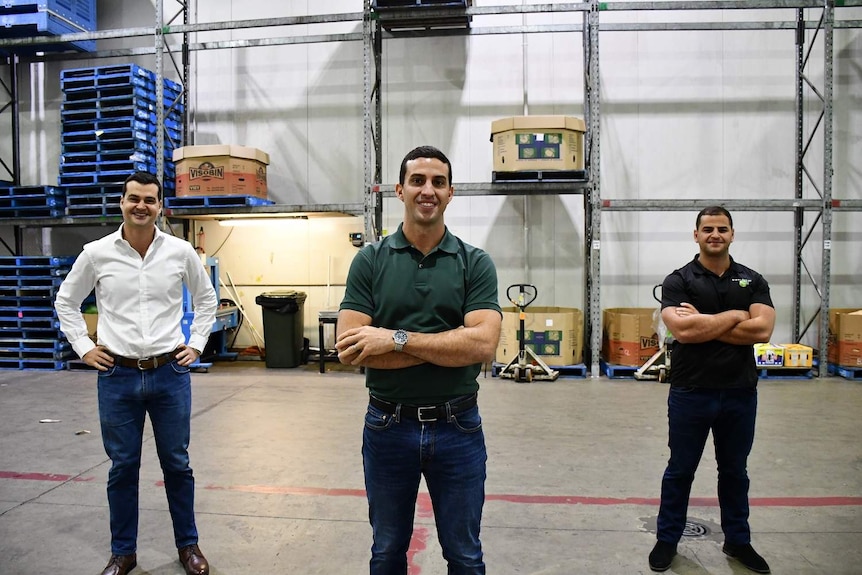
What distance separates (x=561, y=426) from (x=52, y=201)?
27.6ft

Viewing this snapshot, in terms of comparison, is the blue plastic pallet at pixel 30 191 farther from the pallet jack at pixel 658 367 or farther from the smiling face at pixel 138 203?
the pallet jack at pixel 658 367

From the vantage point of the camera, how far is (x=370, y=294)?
226 cm

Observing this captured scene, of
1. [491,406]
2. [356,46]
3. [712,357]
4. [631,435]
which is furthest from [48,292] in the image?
[712,357]

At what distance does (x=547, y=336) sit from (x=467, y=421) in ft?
21.1

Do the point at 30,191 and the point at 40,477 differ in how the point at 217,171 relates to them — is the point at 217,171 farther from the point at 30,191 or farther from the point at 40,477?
the point at 40,477

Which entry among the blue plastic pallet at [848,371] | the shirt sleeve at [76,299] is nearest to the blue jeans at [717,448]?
the shirt sleeve at [76,299]

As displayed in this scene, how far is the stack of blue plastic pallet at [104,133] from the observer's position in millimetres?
9031

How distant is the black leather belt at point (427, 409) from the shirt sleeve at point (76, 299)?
72.0 inches

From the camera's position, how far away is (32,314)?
946cm

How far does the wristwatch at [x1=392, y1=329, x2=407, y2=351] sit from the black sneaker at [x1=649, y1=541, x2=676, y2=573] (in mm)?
2149

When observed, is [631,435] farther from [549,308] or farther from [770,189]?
[770,189]

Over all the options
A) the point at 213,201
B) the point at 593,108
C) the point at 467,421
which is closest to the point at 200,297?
the point at 467,421

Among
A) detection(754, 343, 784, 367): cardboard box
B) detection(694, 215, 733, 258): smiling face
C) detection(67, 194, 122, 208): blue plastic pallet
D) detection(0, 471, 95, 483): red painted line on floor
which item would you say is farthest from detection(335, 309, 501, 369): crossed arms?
detection(67, 194, 122, 208): blue plastic pallet

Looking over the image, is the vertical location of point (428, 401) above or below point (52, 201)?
below
